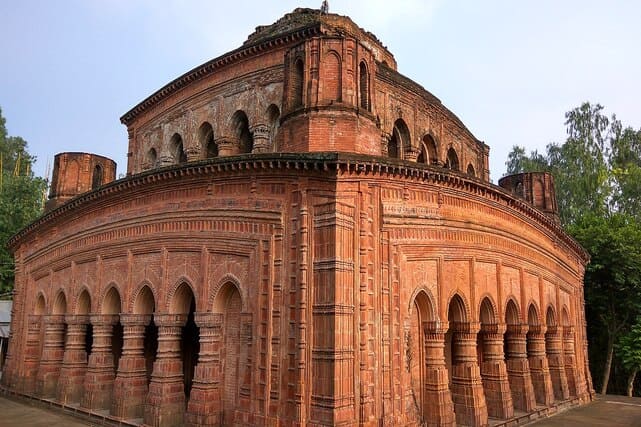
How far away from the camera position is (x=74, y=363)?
14.3m

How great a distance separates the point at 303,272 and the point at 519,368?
7.59 m

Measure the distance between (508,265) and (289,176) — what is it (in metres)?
6.64

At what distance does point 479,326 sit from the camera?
12.2 metres

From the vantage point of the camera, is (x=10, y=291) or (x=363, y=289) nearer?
(x=363, y=289)

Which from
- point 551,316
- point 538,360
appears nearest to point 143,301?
point 538,360

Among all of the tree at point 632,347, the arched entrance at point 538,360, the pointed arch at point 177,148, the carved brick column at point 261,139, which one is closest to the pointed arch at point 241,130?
the carved brick column at point 261,139

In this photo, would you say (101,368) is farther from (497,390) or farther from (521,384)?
(521,384)

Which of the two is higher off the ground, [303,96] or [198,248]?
[303,96]

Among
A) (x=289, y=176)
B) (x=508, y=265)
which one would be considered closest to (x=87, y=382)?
(x=289, y=176)

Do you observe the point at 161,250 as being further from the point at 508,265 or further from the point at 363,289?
the point at 508,265

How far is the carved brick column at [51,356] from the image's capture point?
49.5 feet

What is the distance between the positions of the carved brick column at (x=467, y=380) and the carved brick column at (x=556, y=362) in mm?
5551

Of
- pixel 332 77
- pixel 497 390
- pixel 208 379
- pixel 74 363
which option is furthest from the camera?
pixel 74 363

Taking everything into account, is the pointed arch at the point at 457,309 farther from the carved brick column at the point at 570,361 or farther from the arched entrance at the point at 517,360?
the carved brick column at the point at 570,361
